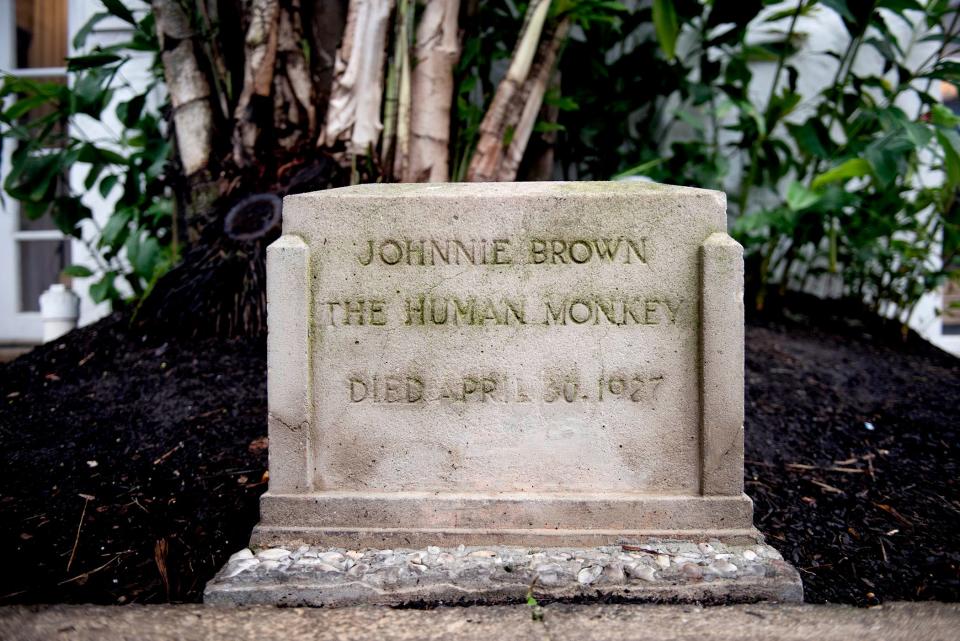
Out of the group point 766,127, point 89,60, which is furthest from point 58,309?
point 766,127

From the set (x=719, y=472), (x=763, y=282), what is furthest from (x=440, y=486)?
(x=763, y=282)

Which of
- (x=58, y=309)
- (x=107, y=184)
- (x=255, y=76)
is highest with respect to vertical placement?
(x=255, y=76)

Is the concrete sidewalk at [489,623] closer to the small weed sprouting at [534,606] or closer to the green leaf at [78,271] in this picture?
the small weed sprouting at [534,606]

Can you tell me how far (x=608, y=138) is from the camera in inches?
177

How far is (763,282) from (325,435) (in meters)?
3.34

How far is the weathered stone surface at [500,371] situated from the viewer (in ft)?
6.32

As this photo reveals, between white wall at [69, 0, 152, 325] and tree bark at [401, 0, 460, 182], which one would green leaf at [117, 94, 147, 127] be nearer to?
white wall at [69, 0, 152, 325]

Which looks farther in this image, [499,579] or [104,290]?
[104,290]

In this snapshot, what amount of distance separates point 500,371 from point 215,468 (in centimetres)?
115

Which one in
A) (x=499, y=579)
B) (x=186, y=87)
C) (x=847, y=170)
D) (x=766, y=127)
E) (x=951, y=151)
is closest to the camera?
(x=499, y=579)

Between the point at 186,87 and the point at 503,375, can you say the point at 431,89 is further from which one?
the point at 503,375

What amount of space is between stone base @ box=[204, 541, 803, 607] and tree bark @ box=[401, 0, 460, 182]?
202cm

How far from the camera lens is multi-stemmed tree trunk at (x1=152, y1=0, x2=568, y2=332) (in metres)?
3.10

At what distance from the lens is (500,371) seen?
1962 millimetres
